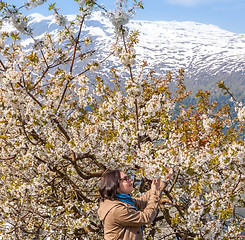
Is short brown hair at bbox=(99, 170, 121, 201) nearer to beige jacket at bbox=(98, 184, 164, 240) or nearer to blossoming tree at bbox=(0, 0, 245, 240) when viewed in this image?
beige jacket at bbox=(98, 184, 164, 240)

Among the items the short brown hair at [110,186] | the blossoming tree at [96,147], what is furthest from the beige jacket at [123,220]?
the blossoming tree at [96,147]

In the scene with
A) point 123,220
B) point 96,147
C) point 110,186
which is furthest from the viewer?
point 96,147

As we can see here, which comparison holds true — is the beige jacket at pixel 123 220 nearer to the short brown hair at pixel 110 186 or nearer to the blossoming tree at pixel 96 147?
the short brown hair at pixel 110 186

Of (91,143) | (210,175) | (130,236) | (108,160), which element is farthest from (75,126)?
(130,236)

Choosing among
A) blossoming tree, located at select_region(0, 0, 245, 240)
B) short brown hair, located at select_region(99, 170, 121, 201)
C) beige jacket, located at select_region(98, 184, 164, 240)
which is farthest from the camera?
blossoming tree, located at select_region(0, 0, 245, 240)

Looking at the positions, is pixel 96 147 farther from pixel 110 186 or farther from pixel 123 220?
pixel 123 220

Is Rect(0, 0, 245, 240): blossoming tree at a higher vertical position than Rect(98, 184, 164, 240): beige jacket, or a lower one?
higher

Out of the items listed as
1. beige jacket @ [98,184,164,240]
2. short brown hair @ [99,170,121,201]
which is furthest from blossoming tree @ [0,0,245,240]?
beige jacket @ [98,184,164,240]

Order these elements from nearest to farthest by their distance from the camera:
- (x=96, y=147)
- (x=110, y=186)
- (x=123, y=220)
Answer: (x=123, y=220) → (x=110, y=186) → (x=96, y=147)

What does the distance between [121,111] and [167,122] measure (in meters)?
1.72

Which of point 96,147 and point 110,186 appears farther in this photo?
point 96,147

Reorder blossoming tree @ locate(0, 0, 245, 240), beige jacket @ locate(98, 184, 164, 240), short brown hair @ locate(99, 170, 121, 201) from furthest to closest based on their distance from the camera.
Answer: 1. blossoming tree @ locate(0, 0, 245, 240)
2. short brown hair @ locate(99, 170, 121, 201)
3. beige jacket @ locate(98, 184, 164, 240)

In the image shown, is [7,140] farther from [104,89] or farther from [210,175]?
[210,175]

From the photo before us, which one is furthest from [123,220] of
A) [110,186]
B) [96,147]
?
[96,147]
